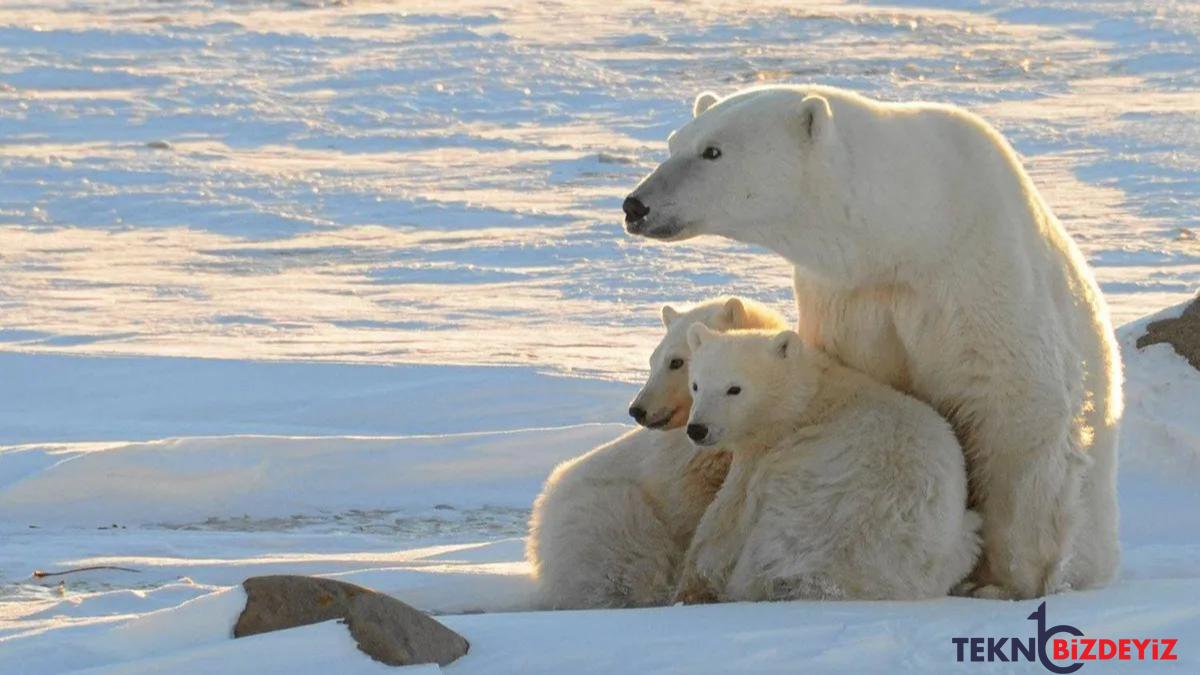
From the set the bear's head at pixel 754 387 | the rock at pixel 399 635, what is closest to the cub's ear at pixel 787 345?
the bear's head at pixel 754 387

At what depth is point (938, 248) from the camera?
4.93 metres

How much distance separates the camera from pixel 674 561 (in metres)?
5.28

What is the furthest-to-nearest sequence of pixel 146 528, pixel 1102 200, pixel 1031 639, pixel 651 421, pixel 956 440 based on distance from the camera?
pixel 1102 200 → pixel 146 528 → pixel 651 421 → pixel 956 440 → pixel 1031 639

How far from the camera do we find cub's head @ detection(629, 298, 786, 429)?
219 inches

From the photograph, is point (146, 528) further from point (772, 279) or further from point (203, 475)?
point (772, 279)

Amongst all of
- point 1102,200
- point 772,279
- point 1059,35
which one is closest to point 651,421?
point 772,279

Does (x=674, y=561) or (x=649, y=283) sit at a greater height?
(x=674, y=561)

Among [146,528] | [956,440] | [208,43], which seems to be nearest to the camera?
[956,440]

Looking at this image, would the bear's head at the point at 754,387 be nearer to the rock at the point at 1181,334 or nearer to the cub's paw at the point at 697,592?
the cub's paw at the point at 697,592

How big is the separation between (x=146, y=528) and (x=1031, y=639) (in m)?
4.14

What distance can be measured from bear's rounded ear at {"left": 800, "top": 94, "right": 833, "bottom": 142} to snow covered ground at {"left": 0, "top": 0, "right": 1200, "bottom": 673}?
1.20 meters

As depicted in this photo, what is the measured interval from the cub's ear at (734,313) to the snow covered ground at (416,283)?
1.01m

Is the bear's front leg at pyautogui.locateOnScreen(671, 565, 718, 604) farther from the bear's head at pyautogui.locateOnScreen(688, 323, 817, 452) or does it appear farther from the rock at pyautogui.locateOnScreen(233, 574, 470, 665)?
the rock at pyautogui.locateOnScreen(233, 574, 470, 665)

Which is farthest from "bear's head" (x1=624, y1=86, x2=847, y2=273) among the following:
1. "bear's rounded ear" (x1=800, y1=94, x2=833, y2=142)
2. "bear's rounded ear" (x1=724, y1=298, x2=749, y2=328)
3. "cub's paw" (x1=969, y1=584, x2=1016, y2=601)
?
"cub's paw" (x1=969, y1=584, x2=1016, y2=601)
